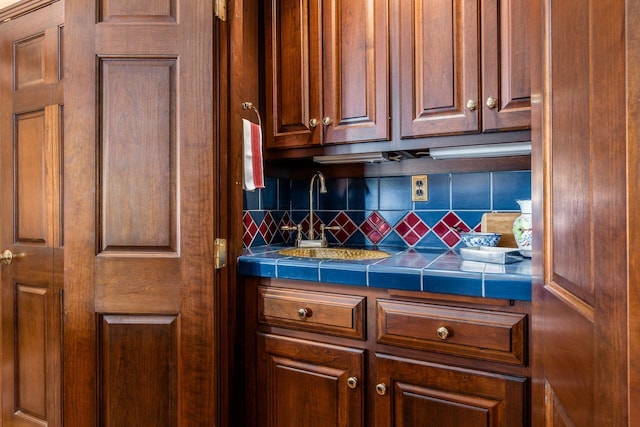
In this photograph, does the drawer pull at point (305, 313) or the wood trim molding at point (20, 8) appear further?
the wood trim molding at point (20, 8)

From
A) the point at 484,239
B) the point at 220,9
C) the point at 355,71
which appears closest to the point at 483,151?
the point at 484,239

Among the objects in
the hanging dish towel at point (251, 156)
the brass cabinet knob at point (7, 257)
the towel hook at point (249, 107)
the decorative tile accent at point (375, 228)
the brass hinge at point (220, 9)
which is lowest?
the brass cabinet knob at point (7, 257)

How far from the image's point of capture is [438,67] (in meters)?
1.37

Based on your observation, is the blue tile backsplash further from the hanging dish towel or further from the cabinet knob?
the cabinet knob

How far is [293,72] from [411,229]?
0.85 metres

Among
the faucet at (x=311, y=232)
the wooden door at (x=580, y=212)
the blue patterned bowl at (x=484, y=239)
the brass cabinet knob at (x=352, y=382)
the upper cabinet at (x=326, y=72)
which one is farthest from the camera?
the faucet at (x=311, y=232)

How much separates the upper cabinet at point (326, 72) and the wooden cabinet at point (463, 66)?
95mm

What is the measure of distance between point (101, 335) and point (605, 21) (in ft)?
4.85

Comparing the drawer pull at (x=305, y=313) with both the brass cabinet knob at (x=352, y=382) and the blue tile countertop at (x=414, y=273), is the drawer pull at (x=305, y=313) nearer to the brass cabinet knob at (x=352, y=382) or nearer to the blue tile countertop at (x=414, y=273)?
the blue tile countertop at (x=414, y=273)

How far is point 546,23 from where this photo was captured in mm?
689

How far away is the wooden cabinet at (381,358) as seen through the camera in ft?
3.44

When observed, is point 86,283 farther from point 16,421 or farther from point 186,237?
point 16,421

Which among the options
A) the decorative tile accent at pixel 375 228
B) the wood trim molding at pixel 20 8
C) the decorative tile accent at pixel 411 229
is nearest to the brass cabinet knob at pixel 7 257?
the wood trim molding at pixel 20 8

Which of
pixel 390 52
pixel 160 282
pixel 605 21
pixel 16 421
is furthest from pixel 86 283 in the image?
pixel 605 21
